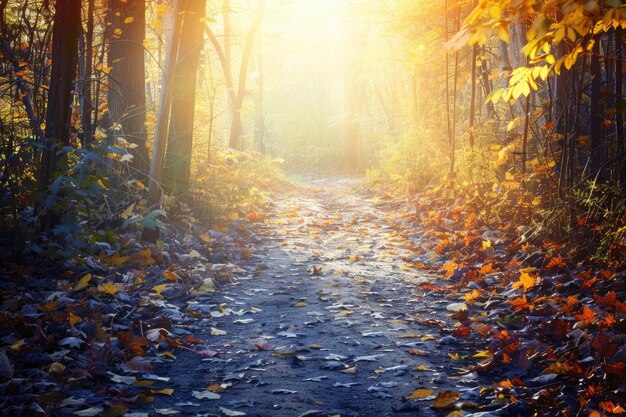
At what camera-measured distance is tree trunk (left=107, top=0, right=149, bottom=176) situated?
8.23m

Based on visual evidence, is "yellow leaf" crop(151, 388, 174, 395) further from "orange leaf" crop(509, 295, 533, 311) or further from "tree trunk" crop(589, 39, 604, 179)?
"tree trunk" crop(589, 39, 604, 179)

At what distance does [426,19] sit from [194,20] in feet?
16.1

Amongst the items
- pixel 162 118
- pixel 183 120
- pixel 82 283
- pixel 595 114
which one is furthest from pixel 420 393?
pixel 183 120

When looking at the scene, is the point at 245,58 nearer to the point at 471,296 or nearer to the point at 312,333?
the point at 471,296

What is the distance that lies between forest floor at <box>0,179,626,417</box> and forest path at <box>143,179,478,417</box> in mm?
18

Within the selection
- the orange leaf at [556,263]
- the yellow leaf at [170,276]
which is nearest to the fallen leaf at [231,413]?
the yellow leaf at [170,276]

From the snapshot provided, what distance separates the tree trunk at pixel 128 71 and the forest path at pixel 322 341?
262 cm

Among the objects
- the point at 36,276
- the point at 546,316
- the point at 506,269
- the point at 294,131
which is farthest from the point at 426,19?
the point at 294,131

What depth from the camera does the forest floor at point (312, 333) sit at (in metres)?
3.25

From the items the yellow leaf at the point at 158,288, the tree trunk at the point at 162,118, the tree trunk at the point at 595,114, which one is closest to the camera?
the yellow leaf at the point at 158,288

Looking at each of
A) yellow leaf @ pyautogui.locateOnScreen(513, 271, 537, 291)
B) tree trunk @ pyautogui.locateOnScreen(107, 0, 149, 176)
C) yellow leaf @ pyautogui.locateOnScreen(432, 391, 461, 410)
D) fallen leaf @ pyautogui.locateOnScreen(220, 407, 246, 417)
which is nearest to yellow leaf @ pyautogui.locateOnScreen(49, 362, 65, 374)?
fallen leaf @ pyautogui.locateOnScreen(220, 407, 246, 417)

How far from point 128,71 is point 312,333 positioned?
18.6ft

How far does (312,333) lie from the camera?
4605 millimetres

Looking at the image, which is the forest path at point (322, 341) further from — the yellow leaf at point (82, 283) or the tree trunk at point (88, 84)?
the tree trunk at point (88, 84)
